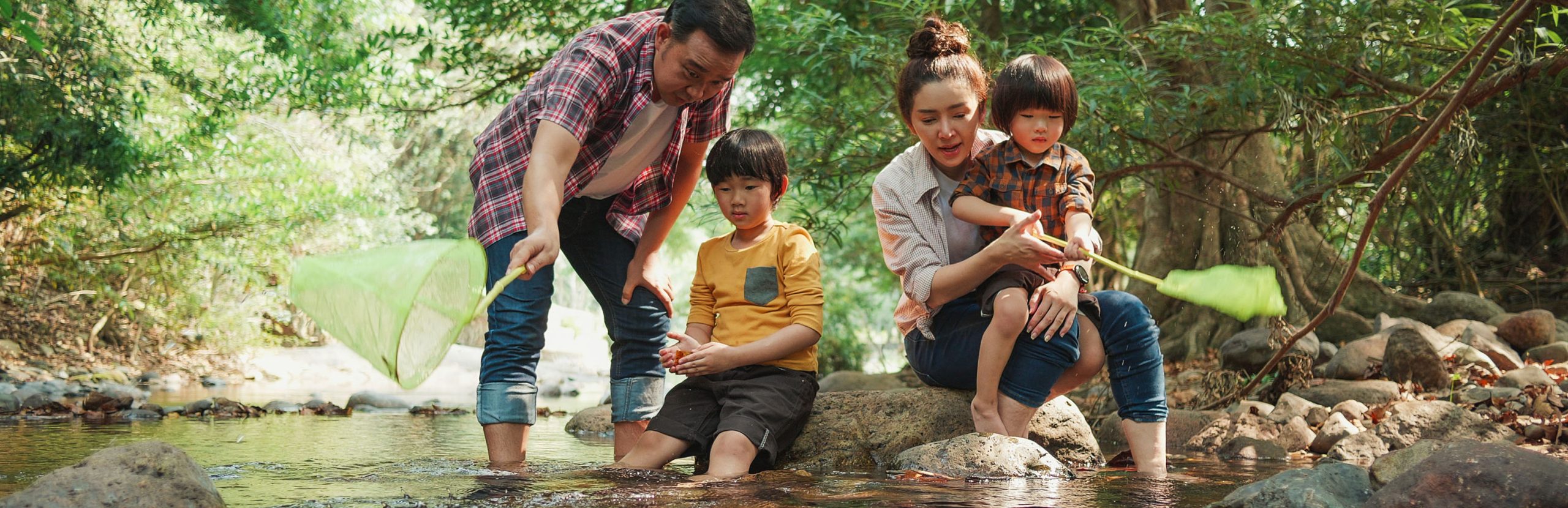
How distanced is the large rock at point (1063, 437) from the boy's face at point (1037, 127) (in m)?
0.80

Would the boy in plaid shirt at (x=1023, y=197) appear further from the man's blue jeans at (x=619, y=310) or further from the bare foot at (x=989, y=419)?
the man's blue jeans at (x=619, y=310)

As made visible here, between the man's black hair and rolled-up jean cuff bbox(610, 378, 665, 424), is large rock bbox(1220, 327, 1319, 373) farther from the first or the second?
the man's black hair

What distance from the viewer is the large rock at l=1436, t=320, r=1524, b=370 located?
17.9ft

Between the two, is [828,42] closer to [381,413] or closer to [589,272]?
[589,272]

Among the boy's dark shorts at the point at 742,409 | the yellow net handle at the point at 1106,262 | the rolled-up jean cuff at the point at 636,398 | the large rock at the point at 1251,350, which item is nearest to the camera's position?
the yellow net handle at the point at 1106,262

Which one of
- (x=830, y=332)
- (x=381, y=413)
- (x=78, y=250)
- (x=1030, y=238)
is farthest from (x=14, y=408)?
(x=830, y=332)

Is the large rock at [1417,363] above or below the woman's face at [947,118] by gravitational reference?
below

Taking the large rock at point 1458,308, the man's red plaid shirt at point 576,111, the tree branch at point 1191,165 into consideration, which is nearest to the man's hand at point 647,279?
the man's red plaid shirt at point 576,111

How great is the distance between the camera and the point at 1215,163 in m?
6.41

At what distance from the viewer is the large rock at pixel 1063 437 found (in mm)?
3400

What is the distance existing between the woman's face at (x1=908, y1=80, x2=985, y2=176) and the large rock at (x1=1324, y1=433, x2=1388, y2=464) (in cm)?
158

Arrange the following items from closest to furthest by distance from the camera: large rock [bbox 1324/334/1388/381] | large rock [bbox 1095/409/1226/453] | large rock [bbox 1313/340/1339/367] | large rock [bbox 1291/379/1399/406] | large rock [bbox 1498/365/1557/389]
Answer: large rock [bbox 1095/409/1226/453], large rock [bbox 1498/365/1557/389], large rock [bbox 1291/379/1399/406], large rock [bbox 1324/334/1388/381], large rock [bbox 1313/340/1339/367]

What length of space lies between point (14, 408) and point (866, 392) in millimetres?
4191

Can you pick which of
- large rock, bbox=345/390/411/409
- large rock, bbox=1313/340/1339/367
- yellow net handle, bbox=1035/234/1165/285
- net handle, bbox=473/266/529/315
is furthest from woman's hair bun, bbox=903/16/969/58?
large rock, bbox=345/390/411/409
